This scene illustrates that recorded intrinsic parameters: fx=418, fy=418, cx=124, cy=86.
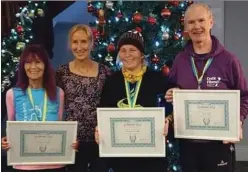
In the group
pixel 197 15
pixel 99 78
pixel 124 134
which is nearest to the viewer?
pixel 197 15

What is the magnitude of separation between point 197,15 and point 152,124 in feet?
2.19

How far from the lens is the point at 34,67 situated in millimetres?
2486

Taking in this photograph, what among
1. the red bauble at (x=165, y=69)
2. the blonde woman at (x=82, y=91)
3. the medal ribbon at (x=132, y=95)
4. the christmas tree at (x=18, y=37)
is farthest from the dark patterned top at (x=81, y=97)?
the christmas tree at (x=18, y=37)

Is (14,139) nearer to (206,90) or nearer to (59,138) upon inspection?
(59,138)

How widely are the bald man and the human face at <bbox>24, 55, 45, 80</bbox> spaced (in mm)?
779

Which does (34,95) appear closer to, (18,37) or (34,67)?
(34,67)

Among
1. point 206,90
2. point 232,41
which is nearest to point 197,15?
point 206,90

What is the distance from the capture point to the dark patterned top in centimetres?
259

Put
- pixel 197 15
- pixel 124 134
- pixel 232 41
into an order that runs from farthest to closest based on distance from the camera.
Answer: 1. pixel 232 41
2. pixel 124 134
3. pixel 197 15

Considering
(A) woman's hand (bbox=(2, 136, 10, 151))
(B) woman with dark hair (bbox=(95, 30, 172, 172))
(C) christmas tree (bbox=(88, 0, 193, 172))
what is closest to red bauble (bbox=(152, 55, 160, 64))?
(C) christmas tree (bbox=(88, 0, 193, 172))

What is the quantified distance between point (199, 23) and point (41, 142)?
1155mm

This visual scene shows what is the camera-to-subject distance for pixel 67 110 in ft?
8.53

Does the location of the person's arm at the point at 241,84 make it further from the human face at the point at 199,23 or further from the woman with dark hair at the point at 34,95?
the woman with dark hair at the point at 34,95

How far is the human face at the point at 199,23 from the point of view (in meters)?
2.30
